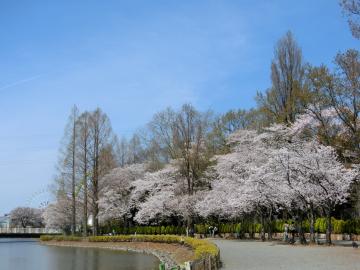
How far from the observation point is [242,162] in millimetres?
39062

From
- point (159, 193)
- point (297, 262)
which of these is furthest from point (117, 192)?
point (297, 262)

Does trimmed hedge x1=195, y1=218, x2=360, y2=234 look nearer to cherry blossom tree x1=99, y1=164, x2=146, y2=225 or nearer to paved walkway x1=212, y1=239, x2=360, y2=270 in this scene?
cherry blossom tree x1=99, y1=164, x2=146, y2=225

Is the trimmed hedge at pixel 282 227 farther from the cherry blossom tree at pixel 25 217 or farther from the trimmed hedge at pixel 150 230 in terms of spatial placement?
the cherry blossom tree at pixel 25 217

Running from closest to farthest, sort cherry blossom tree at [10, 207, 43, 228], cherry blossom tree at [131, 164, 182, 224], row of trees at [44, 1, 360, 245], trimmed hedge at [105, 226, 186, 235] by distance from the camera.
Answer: row of trees at [44, 1, 360, 245], cherry blossom tree at [131, 164, 182, 224], trimmed hedge at [105, 226, 186, 235], cherry blossom tree at [10, 207, 43, 228]

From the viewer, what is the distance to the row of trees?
27.6 m

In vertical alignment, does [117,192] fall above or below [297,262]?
above

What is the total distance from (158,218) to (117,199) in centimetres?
581

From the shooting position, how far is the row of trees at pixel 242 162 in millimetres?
27609

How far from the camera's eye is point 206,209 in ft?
138

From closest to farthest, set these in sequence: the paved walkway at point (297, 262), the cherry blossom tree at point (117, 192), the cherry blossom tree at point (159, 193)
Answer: the paved walkway at point (297, 262), the cherry blossom tree at point (159, 193), the cherry blossom tree at point (117, 192)

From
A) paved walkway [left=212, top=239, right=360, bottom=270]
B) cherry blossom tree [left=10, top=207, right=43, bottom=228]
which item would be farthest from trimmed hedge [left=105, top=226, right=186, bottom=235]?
cherry blossom tree [left=10, top=207, right=43, bottom=228]

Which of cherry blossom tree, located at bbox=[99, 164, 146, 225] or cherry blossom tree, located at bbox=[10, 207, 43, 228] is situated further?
cherry blossom tree, located at bbox=[10, 207, 43, 228]

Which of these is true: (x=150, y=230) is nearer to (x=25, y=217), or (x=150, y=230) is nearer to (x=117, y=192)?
(x=117, y=192)

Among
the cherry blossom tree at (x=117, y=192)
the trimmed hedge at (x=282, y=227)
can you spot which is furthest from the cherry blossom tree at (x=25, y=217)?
the trimmed hedge at (x=282, y=227)
